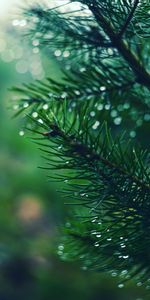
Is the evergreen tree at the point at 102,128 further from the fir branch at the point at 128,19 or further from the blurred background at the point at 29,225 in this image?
the blurred background at the point at 29,225

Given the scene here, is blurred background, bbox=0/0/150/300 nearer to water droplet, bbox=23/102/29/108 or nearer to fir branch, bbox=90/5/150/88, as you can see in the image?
water droplet, bbox=23/102/29/108

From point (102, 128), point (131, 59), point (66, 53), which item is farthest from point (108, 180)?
point (66, 53)

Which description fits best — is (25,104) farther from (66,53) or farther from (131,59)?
(131,59)

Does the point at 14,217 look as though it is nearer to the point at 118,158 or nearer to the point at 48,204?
the point at 48,204

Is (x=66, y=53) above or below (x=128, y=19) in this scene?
below

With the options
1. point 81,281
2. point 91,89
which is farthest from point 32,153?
point 91,89

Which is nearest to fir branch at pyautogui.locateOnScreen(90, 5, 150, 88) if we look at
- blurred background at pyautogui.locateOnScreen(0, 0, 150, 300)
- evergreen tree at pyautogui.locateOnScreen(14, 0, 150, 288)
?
evergreen tree at pyautogui.locateOnScreen(14, 0, 150, 288)

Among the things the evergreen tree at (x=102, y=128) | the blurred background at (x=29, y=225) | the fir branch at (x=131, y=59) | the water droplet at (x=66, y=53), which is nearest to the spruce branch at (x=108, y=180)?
the evergreen tree at (x=102, y=128)
